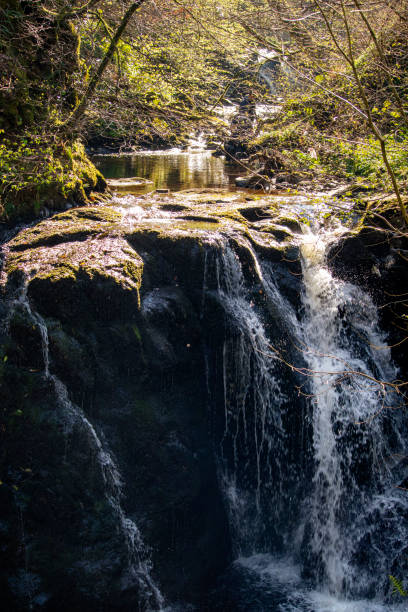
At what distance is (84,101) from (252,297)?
4.10 metres

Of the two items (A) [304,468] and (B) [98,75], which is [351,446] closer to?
(A) [304,468]

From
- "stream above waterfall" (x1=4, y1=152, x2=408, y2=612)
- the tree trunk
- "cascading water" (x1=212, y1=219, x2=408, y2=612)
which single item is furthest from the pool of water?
"cascading water" (x1=212, y1=219, x2=408, y2=612)

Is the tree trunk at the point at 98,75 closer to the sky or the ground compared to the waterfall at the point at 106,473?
closer to the sky

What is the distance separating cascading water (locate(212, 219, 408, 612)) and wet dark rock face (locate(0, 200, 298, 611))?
0.82ft

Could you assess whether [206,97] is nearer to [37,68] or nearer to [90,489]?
[37,68]

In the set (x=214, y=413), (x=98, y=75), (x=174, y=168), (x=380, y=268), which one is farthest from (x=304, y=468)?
(x=174, y=168)

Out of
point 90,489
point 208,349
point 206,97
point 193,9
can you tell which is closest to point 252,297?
point 208,349

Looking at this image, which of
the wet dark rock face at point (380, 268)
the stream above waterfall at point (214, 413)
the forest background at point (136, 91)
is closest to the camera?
the stream above waterfall at point (214, 413)

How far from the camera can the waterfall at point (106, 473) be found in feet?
14.5

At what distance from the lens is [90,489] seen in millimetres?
4355

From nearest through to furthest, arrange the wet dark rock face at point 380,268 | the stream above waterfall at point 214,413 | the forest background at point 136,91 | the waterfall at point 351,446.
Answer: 1. the stream above waterfall at point 214,413
2. the waterfall at point 351,446
3. the forest background at point 136,91
4. the wet dark rock face at point 380,268

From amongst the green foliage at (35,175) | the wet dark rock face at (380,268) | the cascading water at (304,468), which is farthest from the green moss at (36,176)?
the wet dark rock face at (380,268)

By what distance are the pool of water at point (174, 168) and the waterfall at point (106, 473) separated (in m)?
6.91

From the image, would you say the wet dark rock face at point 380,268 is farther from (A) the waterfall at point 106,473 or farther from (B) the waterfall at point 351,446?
(A) the waterfall at point 106,473
